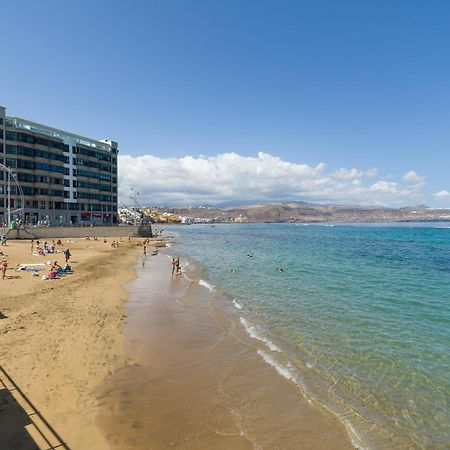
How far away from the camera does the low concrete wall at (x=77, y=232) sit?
66356mm

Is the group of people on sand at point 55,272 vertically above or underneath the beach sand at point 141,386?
above

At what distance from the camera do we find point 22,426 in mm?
8992

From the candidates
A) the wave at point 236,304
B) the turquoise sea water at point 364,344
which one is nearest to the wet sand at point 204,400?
the turquoise sea water at point 364,344

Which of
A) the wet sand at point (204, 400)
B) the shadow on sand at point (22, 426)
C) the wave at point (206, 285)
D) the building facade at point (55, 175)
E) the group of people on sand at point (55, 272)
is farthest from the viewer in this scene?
the building facade at point (55, 175)

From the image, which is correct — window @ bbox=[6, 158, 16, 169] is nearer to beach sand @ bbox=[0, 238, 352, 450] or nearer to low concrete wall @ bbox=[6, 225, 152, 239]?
low concrete wall @ bbox=[6, 225, 152, 239]

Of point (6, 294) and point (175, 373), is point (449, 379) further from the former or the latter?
point (6, 294)

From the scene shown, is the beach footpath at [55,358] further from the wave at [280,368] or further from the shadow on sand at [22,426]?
the wave at [280,368]

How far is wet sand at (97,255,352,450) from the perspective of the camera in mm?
8922

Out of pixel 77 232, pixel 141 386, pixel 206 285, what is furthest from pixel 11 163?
pixel 141 386

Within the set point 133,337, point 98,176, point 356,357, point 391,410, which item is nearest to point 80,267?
point 133,337

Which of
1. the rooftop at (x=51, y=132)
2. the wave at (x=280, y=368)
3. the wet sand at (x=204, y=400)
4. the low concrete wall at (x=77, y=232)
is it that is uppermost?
the rooftop at (x=51, y=132)

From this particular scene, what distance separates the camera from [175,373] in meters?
12.8

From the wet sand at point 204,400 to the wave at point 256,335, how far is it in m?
0.66

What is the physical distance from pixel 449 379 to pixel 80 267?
3579 centimetres
